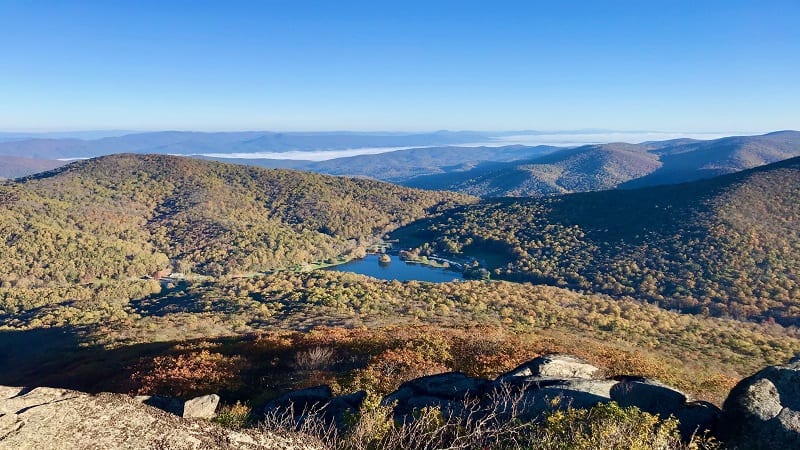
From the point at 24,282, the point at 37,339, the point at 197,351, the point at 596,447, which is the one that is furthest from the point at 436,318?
the point at 24,282

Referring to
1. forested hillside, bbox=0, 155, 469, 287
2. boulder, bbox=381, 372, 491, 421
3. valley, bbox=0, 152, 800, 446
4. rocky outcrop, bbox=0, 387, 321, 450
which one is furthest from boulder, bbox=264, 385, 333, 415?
forested hillside, bbox=0, 155, 469, 287

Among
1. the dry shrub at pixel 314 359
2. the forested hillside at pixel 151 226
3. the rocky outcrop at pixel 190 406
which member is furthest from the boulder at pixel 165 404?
the forested hillside at pixel 151 226

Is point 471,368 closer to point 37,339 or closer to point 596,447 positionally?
point 596,447

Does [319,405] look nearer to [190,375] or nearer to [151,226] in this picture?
[190,375]

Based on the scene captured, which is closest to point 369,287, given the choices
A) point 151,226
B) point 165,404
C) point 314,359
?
point 314,359

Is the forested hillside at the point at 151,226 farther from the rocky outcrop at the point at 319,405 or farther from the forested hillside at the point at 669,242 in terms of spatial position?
the rocky outcrop at the point at 319,405

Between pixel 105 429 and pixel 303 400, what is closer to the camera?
pixel 105 429
